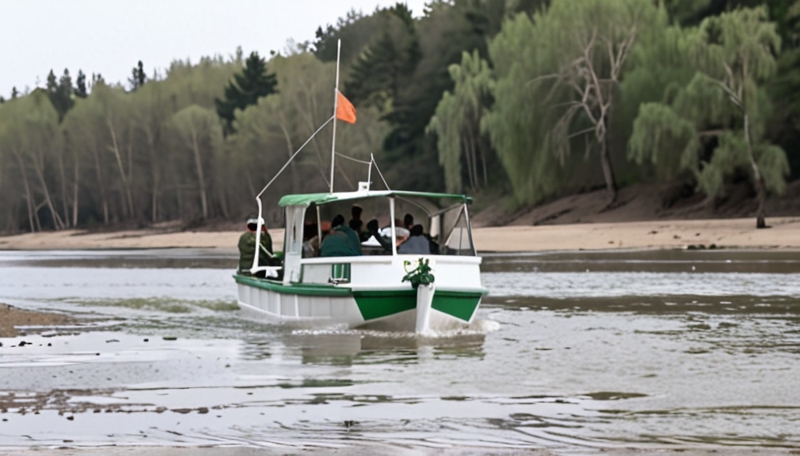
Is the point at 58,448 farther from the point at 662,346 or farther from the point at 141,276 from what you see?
the point at 141,276

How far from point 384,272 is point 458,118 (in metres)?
54.2

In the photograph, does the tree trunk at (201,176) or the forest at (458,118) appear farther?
the tree trunk at (201,176)

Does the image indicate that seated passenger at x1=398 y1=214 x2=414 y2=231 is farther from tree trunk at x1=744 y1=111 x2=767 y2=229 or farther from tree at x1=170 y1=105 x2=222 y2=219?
tree at x1=170 y1=105 x2=222 y2=219

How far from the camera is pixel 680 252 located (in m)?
48.0

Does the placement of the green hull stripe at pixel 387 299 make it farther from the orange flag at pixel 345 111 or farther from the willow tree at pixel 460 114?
the willow tree at pixel 460 114

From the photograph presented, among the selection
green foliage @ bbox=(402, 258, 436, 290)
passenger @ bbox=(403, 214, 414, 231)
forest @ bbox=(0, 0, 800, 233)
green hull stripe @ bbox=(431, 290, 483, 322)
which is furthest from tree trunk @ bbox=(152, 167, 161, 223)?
green foliage @ bbox=(402, 258, 436, 290)

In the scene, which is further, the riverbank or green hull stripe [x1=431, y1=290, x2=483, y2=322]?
the riverbank

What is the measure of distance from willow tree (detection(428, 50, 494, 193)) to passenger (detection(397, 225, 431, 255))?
50420 millimetres

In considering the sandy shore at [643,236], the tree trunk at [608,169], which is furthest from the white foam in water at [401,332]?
the tree trunk at [608,169]

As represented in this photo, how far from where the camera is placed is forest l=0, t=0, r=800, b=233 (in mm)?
53281

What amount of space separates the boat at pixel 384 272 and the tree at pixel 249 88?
9551 centimetres

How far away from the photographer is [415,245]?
21.0 meters

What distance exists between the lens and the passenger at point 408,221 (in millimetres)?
21641

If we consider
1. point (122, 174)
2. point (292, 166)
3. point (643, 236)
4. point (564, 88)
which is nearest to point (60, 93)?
point (122, 174)
